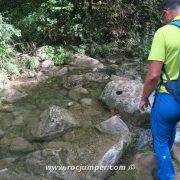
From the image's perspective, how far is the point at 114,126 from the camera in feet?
18.9

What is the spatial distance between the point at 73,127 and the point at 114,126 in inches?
23.3

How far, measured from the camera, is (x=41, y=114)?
6.18 meters

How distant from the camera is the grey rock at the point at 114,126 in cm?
566

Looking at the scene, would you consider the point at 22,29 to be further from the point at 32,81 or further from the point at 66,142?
the point at 66,142

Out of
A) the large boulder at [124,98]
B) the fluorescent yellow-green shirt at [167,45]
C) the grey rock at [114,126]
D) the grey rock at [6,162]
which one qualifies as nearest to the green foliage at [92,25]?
the large boulder at [124,98]

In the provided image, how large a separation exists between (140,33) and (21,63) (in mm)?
2951

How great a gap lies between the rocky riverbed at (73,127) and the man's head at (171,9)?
75.4 inches

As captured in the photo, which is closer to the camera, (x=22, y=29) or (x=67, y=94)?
(x=67, y=94)

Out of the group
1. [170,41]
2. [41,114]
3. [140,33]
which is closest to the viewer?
[170,41]

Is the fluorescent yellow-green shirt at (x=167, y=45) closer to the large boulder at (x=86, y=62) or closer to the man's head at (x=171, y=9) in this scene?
the man's head at (x=171, y=9)

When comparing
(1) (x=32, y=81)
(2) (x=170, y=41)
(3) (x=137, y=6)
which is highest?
(2) (x=170, y=41)

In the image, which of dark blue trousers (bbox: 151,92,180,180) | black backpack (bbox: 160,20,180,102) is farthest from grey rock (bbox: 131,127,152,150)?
black backpack (bbox: 160,20,180,102)

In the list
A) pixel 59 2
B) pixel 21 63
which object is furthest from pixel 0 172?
pixel 59 2

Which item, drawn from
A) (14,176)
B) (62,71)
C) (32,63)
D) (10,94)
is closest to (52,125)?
(14,176)
